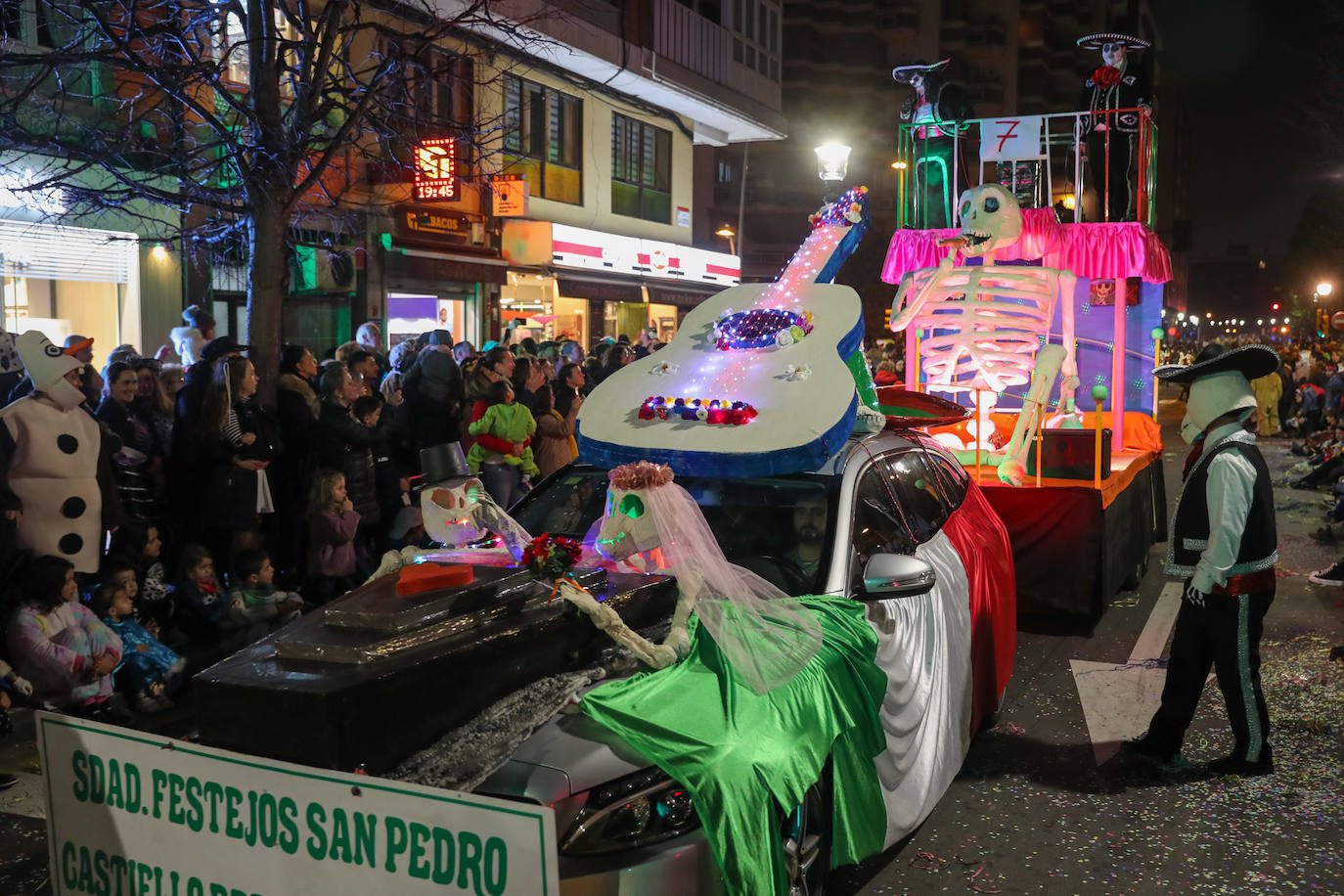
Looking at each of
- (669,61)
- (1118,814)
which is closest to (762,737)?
(1118,814)

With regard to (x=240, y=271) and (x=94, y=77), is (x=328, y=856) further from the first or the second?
(x=240, y=271)

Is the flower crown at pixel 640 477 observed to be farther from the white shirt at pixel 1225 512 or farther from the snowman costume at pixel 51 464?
the snowman costume at pixel 51 464

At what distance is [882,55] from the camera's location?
54250mm

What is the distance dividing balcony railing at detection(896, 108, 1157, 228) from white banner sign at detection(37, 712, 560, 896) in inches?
A: 365

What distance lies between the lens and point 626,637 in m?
3.83

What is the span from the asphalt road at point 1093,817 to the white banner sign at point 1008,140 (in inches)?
240

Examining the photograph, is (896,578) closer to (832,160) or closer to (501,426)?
(832,160)

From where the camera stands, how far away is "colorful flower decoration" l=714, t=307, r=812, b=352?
5832 mm

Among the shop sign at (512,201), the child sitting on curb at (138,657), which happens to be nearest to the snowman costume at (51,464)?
the child sitting on curb at (138,657)

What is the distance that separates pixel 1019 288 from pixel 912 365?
163 centimetres

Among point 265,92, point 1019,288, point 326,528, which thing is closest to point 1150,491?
point 1019,288

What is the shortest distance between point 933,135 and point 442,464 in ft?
27.8

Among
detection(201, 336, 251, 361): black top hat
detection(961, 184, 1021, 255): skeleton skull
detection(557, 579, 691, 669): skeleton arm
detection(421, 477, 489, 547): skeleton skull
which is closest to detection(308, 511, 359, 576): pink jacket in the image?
detection(201, 336, 251, 361): black top hat

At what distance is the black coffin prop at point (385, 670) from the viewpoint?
3127mm
